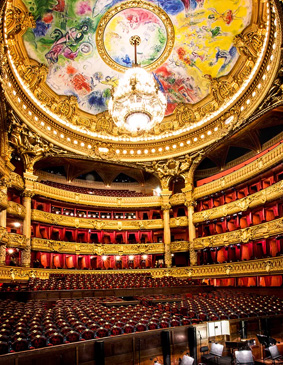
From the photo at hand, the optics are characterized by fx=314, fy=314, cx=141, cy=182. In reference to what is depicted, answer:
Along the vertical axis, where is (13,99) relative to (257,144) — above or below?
Result: above

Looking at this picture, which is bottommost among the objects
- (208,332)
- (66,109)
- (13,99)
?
(208,332)

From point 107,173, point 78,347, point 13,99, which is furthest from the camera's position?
point 107,173

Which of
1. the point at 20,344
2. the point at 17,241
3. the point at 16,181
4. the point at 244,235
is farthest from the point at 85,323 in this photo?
the point at 244,235

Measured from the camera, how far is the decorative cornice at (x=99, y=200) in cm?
1880

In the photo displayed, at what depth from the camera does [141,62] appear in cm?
1802

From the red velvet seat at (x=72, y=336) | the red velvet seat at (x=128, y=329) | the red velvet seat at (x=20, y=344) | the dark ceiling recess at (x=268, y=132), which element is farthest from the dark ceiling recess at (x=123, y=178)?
the red velvet seat at (x=20, y=344)

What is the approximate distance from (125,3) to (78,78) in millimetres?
4866

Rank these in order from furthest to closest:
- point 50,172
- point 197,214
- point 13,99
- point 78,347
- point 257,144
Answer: point 50,172 < point 197,214 < point 257,144 < point 13,99 < point 78,347

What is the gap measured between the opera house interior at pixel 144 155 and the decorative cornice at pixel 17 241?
0.07 metres

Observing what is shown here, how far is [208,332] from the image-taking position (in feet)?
21.7

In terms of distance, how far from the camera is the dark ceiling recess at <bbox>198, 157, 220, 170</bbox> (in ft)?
70.9

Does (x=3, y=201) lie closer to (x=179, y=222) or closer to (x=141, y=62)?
(x=141, y=62)

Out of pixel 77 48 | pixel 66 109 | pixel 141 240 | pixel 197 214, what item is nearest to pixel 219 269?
pixel 197 214

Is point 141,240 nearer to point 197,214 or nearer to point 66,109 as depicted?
point 197,214
